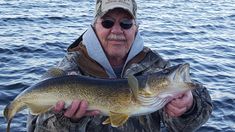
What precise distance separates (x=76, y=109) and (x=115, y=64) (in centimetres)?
91

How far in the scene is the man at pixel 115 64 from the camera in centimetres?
477

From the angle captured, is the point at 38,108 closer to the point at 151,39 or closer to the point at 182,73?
the point at 182,73

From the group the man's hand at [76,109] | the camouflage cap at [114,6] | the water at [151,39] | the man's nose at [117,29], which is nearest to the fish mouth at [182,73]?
the man's hand at [76,109]

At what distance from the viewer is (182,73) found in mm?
4137

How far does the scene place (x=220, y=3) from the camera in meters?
21.9

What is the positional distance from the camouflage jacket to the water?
2929mm

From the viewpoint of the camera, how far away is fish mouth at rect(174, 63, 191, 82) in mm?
4121

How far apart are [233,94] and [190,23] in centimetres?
766

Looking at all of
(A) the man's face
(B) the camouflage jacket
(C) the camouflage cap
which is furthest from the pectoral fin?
(C) the camouflage cap

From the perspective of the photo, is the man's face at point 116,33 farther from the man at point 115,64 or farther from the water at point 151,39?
the water at point 151,39

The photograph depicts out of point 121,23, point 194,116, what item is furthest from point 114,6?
point 194,116

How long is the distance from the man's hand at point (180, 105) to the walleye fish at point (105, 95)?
0.09 metres

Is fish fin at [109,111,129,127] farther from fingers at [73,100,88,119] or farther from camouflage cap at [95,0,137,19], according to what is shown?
camouflage cap at [95,0,137,19]

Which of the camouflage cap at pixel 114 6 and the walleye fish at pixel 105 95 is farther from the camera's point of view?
the camouflage cap at pixel 114 6
